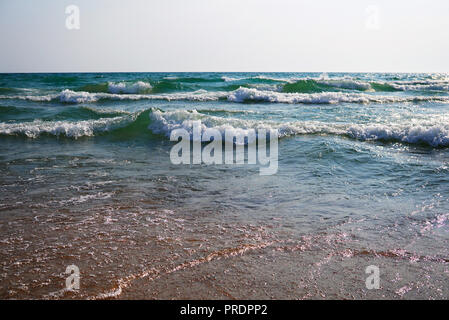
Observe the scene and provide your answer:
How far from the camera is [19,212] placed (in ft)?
13.7

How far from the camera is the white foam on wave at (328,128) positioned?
8234 millimetres

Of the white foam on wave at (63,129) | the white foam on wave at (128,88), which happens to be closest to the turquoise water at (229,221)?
the white foam on wave at (63,129)

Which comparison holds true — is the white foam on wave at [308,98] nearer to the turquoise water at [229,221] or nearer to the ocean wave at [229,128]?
the ocean wave at [229,128]

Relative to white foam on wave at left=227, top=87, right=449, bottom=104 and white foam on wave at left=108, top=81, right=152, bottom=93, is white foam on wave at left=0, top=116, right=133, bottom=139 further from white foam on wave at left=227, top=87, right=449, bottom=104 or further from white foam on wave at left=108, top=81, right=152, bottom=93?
white foam on wave at left=108, top=81, right=152, bottom=93

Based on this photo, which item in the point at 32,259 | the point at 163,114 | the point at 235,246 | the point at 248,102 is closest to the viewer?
the point at 32,259

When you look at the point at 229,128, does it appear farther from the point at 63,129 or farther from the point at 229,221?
the point at 229,221

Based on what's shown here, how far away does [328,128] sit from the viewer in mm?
9734

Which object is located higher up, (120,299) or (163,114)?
(163,114)

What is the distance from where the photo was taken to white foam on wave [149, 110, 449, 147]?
8.23 m

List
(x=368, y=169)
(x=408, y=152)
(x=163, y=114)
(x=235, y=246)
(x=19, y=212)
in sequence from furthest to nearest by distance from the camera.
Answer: (x=163, y=114) → (x=408, y=152) → (x=368, y=169) → (x=19, y=212) → (x=235, y=246)

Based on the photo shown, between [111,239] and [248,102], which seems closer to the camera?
[111,239]

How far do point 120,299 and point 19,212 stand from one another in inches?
93.0
